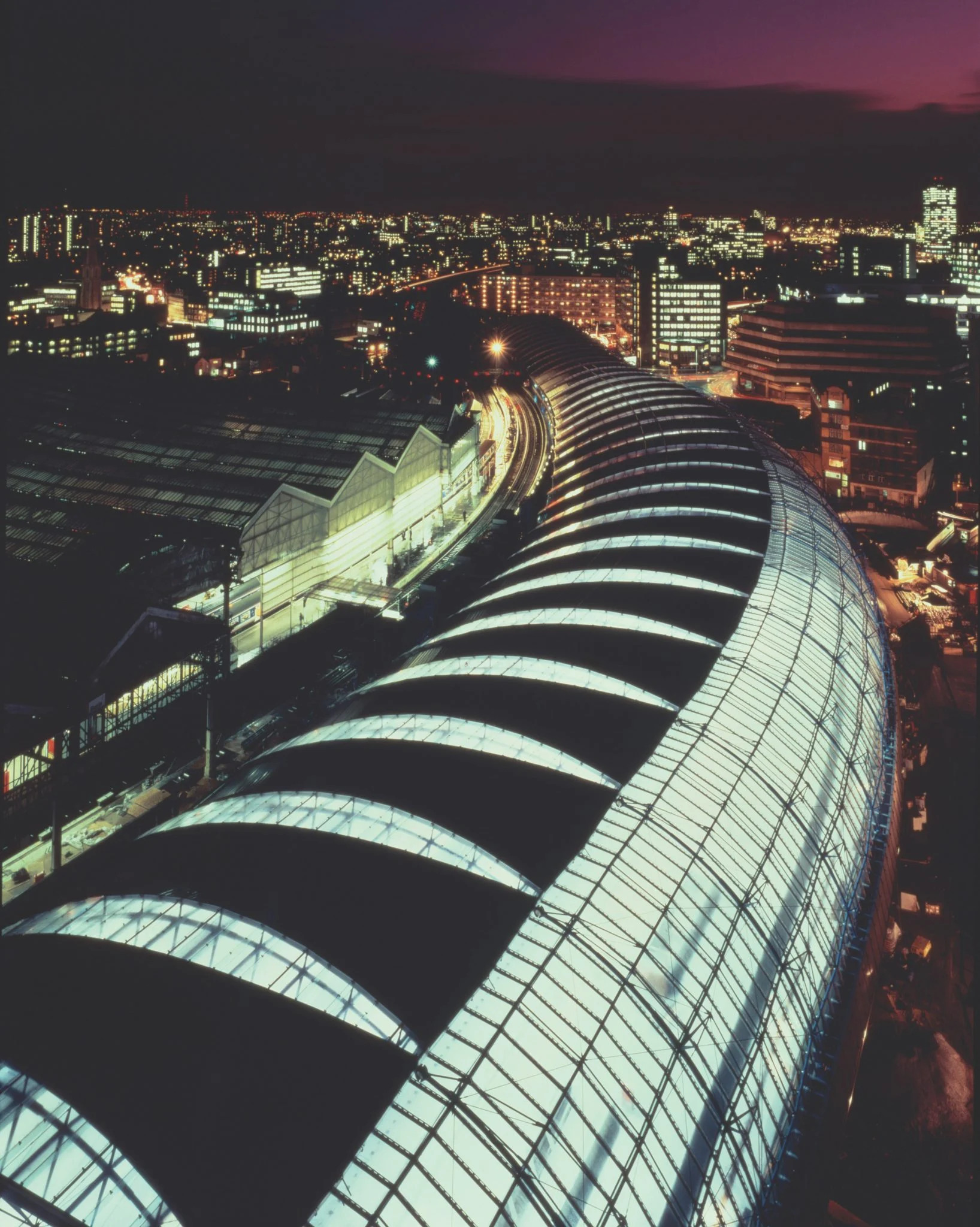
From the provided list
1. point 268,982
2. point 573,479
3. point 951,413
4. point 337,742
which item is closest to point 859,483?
point 951,413

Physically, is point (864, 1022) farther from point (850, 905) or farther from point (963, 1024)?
point (963, 1024)

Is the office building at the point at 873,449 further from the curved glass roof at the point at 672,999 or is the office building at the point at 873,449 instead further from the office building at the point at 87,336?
the office building at the point at 87,336

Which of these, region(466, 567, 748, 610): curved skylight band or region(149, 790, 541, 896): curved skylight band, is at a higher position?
region(466, 567, 748, 610): curved skylight band

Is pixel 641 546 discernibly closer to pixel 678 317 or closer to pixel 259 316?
pixel 259 316

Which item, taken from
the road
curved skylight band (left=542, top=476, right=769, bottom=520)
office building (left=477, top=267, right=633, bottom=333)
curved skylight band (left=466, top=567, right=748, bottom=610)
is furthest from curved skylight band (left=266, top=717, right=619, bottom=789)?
office building (left=477, top=267, right=633, bottom=333)

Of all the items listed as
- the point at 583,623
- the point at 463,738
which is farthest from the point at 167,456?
the point at 463,738

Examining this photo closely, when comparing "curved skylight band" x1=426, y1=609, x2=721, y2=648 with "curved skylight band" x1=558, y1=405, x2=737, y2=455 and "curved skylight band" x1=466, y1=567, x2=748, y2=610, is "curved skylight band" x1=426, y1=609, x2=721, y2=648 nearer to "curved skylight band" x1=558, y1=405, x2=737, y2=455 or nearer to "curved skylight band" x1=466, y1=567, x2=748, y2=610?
"curved skylight band" x1=466, y1=567, x2=748, y2=610

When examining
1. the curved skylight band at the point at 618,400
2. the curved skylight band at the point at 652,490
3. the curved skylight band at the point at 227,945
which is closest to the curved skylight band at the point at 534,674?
the curved skylight band at the point at 227,945
